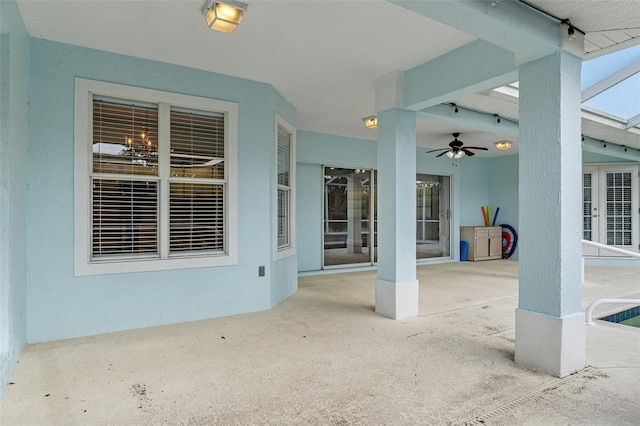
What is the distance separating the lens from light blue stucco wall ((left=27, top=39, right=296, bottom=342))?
323 centimetres

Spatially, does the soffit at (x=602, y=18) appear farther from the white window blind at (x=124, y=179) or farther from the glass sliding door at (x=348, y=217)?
the glass sliding door at (x=348, y=217)

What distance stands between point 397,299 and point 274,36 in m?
2.84

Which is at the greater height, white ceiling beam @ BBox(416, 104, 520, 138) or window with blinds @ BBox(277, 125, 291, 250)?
white ceiling beam @ BBox(416, 104, 520, 138)

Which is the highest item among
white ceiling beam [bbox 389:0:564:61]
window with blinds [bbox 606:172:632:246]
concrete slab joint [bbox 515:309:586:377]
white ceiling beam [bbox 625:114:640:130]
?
white ceiling beam [bbox 625:114:640:130]

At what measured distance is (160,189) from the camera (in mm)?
3805

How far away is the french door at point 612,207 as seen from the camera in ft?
25.9

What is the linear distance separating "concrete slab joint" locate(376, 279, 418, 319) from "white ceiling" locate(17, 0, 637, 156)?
7.59ft

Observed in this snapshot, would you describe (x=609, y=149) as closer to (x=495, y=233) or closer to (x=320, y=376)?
(x=495, y=233)

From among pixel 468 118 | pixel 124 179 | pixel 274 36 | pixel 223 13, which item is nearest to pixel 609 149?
pixel 468 118

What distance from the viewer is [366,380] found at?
2.49 metres

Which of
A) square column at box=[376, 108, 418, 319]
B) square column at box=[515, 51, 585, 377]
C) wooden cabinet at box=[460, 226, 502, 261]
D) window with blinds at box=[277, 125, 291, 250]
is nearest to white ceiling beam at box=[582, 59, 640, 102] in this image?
square column at box=[515, 51, 585, 377]

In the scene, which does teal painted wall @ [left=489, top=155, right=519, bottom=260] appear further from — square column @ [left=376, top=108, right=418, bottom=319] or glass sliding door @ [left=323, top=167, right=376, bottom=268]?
square column @ [left=376, top=108, right=418, bottom=319]

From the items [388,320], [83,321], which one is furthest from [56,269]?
[388,320]

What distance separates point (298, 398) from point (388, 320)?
72.3 inches
